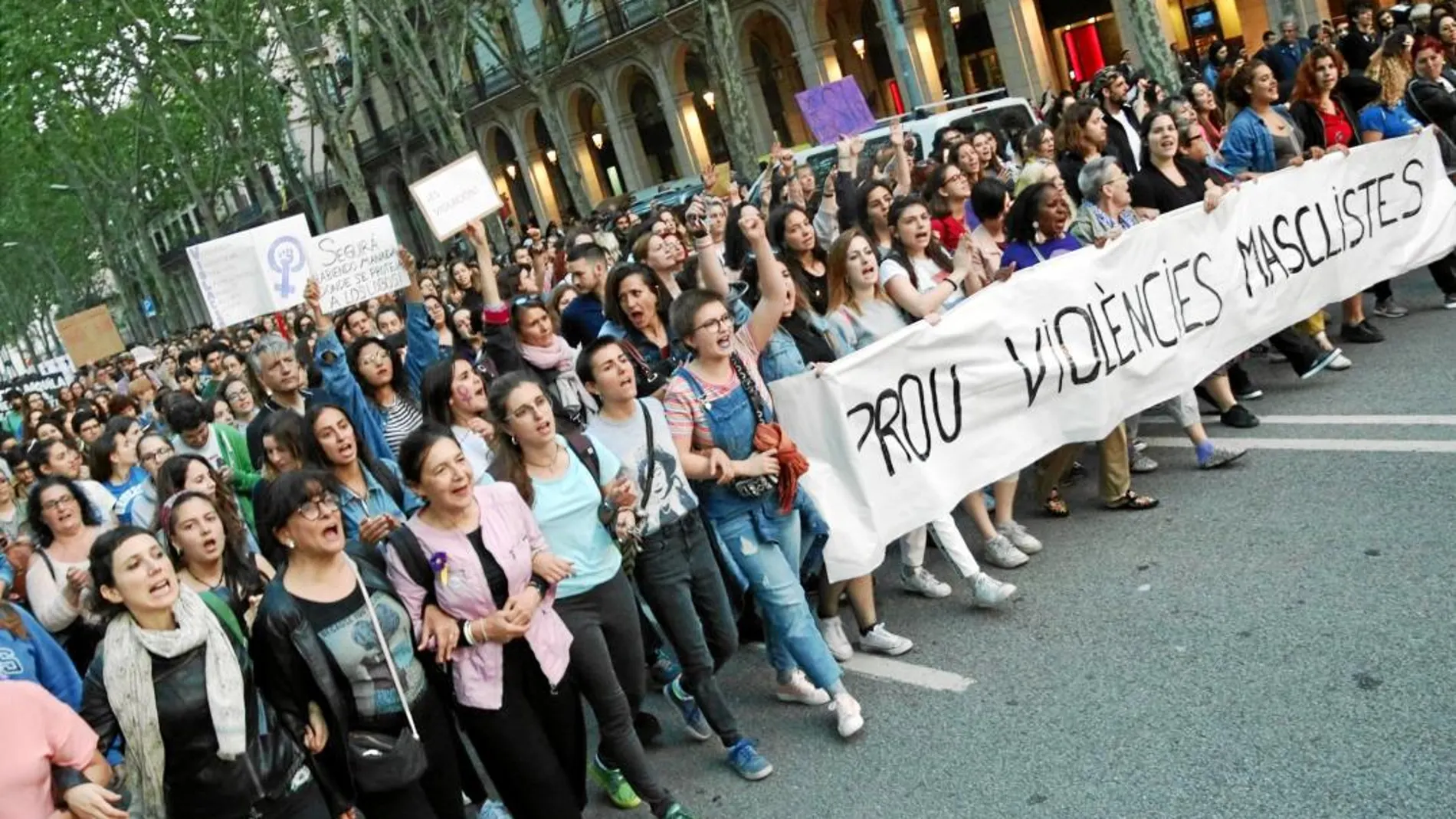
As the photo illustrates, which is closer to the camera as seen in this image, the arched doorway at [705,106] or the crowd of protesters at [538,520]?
the crowd of protesters at [538,520]

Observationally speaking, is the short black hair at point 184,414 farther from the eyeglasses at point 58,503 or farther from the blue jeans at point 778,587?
the blue jeans at point 778,587

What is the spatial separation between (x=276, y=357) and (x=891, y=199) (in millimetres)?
3414

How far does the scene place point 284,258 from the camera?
10414 millimetres

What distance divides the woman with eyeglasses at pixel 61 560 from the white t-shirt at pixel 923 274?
365 centimetres

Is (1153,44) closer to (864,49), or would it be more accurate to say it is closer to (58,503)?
(58,503)

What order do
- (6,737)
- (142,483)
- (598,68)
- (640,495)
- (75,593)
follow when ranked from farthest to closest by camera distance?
(598,68)
(142,483)
(75,593)
(640,495)
(6,737)

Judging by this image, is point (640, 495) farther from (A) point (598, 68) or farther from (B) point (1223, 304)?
(A) point (598, 68)

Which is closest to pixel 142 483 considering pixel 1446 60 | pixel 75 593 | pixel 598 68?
pixel 75 593

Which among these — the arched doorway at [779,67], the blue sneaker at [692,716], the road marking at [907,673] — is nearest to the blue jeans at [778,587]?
the road marking at [907,673]

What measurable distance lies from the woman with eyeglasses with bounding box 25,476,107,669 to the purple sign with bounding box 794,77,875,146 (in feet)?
26.0

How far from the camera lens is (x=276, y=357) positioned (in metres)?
Answer: 6.96

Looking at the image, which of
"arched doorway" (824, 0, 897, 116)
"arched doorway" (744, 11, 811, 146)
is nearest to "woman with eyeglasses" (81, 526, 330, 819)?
"arched doorway" (824, 0, 897, 116)

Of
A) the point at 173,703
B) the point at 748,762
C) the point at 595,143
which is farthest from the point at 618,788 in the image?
the point at 595,143

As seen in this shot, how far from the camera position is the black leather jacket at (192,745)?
3.58 m
